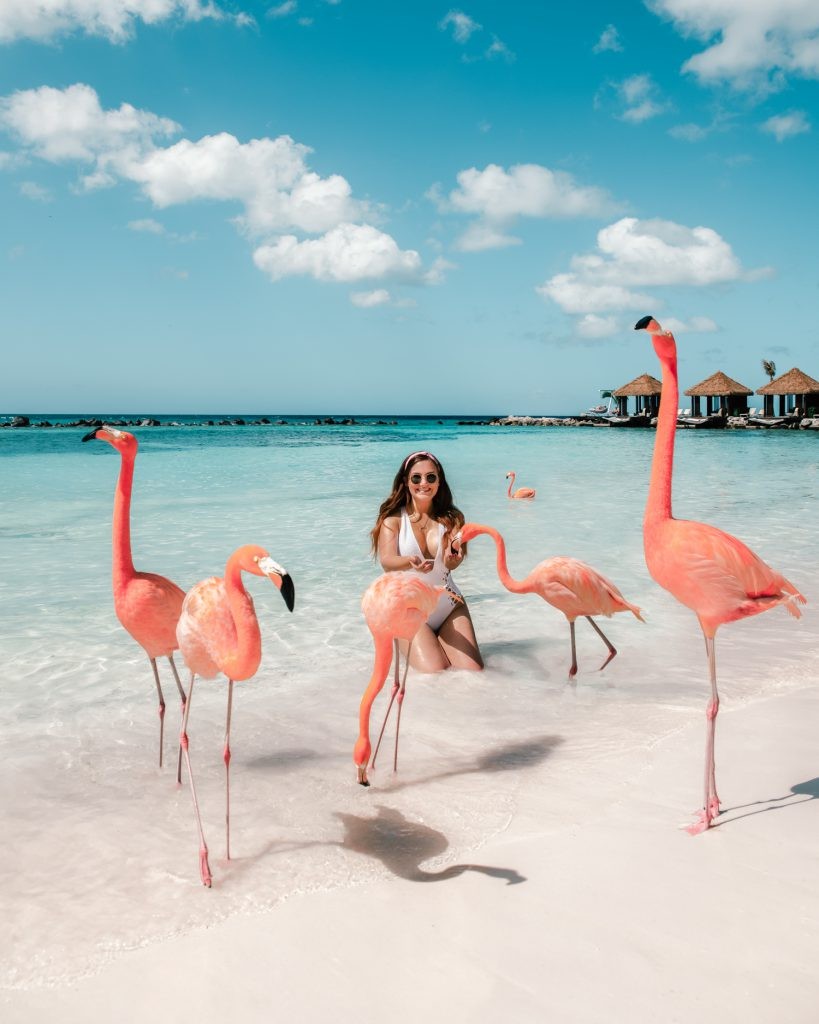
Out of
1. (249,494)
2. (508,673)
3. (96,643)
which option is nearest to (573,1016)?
(508,673)

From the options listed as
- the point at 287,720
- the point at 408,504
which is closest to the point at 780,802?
the point at 287,720

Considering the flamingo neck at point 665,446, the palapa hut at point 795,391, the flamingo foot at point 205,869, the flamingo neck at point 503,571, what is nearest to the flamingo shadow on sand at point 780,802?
the flamingo neck at point 665,446

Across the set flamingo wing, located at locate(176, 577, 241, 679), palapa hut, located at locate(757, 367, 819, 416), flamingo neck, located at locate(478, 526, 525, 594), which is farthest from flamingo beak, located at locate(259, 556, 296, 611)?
palapa hut, located at locate(757, 367, 819, 416)

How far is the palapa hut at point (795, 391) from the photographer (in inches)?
2008

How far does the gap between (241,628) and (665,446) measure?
1.76 m

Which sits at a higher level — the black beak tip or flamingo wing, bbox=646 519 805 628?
the black beak tip

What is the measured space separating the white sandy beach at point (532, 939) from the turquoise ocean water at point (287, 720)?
0.13 m

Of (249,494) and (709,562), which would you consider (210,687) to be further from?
(249,494)

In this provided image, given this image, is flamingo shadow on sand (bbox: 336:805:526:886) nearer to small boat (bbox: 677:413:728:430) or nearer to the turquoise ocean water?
the turquoise ocean water

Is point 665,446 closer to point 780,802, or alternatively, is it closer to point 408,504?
point 780,802

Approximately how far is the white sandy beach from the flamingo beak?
125 centimetres

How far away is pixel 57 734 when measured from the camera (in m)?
4.72

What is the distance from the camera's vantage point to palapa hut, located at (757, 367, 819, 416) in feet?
167

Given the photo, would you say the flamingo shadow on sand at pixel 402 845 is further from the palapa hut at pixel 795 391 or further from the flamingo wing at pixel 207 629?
the palapa hut at pixel 795 391
